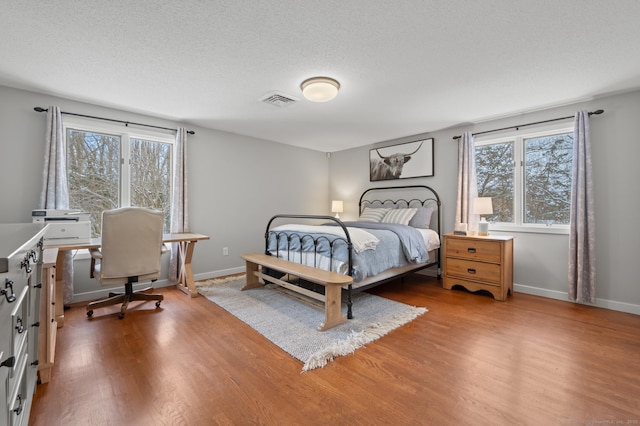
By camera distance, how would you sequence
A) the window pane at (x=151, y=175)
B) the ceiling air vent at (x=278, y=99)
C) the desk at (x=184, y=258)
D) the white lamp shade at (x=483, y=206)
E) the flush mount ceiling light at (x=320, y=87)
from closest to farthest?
the flush mount ceiling light at (x=320, y=87) → the desk at (x=184, y=258) → the ceiling air vent at (x=278, y=99) → the white lamp shade at (x=483, y=206) → the window pane at (x=151, y=175)

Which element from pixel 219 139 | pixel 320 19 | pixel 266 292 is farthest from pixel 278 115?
pixel 266 292

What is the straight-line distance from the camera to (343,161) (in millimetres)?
5816

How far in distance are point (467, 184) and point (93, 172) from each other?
4.79 m

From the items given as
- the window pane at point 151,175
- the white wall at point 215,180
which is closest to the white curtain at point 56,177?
the white wall at point 215,180

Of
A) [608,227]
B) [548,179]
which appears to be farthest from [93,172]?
[608,227]

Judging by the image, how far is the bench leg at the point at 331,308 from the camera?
245 cm

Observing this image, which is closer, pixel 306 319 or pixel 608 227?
pixel 306 319

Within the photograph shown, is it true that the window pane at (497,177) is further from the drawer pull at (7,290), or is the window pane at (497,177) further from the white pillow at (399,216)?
the drawer pull at (7,290)

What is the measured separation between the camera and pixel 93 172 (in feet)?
11.2

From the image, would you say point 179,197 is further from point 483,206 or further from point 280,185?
point 483,206

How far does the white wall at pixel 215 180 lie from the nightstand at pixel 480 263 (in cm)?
291

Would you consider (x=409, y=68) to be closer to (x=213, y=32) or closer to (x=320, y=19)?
(x=320, y=19)

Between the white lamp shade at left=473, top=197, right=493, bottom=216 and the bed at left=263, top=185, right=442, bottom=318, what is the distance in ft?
2.33

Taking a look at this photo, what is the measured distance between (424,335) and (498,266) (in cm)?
153
